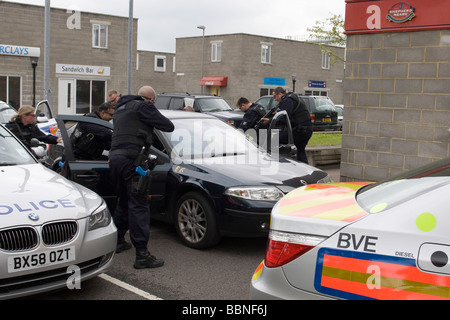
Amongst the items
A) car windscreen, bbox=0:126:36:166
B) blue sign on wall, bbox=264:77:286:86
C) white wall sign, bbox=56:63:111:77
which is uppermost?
blue sign on wall, bbox=264:77:286:86

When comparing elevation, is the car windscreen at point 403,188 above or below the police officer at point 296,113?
below

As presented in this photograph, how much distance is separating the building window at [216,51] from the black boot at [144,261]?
3780 cm

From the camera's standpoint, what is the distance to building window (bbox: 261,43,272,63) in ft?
138

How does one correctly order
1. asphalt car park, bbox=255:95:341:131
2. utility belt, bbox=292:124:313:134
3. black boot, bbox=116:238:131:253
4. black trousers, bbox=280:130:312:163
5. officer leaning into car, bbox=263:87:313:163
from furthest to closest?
asphalt car park, bbox=255:95:341:131
utility belt, bbox=292:124:313:134
officer leaning into car, bbox=263:87:313:163
black trousers, bbox=280:130:312:163
black boot, bbox=116:238:131:253

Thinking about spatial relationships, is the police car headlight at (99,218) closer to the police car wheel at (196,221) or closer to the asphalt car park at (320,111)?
the police car wheel at (196,221)

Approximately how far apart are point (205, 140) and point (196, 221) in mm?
1279

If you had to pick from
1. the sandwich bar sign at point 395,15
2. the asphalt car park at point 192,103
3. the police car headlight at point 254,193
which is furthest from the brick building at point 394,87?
the asphalt car park at point 192,103

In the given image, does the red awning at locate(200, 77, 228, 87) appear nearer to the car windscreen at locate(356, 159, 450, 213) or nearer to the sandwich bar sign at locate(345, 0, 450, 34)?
the sandwich bar sign at locate(345, 0, 450, 34)

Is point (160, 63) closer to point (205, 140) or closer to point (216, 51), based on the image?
point (216, 51)

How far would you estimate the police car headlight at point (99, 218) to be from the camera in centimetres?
458

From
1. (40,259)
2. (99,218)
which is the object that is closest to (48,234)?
(40,259)

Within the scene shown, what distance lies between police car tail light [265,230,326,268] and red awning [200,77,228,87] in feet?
127

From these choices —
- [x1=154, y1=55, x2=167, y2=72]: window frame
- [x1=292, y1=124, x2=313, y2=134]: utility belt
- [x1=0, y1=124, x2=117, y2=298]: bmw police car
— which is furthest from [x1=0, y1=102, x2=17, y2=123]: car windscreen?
[x1=154, y1=55, x2=167, y2=72]: window frame
